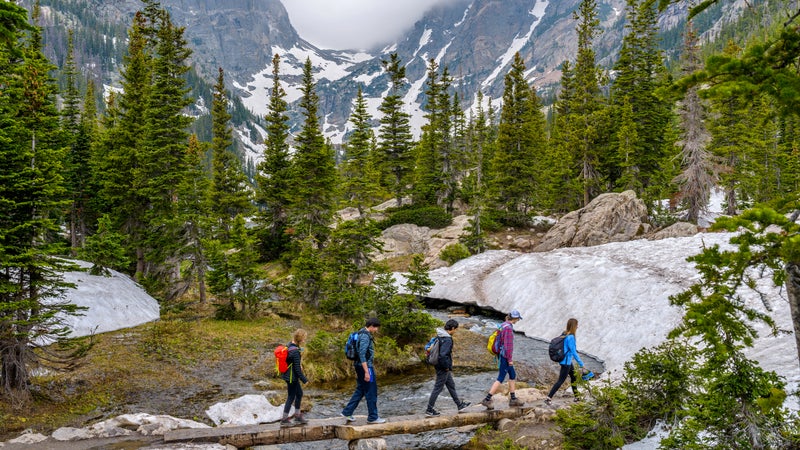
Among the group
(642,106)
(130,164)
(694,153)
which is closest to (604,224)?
(694,153)

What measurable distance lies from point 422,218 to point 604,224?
17.6 metres

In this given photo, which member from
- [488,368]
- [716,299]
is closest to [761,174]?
[488,368]

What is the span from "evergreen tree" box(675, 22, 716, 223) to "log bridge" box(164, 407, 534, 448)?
30786 millimetres

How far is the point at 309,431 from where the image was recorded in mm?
10398

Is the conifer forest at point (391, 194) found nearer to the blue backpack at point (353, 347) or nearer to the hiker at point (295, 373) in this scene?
the blue backpack at point (353, 347)

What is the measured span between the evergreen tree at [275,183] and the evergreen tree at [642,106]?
27.7 meters

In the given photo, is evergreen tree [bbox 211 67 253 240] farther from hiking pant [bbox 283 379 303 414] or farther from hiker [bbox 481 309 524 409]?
hiker [bbox 481 309 524 409]

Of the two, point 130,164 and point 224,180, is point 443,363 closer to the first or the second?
point 130,164

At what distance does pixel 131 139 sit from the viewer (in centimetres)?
2881

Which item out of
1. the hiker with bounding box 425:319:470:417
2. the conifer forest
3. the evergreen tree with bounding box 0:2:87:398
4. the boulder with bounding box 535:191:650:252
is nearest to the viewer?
the conifer forest

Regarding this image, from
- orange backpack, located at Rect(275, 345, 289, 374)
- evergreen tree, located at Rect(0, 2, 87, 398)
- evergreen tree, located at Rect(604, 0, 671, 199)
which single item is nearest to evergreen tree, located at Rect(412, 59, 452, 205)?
evergreen tree, located at Rect(604, 0, 671, 199)

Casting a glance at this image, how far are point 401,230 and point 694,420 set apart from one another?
126 feet

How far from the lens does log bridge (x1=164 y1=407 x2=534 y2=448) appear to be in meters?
10.1

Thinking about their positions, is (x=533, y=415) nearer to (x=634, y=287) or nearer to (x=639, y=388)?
(x=639, y=388)
